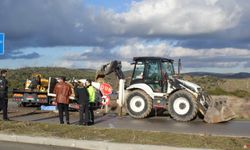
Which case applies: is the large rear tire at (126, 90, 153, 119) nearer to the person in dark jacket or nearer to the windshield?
the windshield

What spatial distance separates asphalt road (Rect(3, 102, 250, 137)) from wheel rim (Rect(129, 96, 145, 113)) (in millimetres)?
501

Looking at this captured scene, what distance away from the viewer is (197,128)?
59.0 ft

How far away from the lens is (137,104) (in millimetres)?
21938

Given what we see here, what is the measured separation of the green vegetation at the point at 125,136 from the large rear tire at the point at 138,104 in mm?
5499

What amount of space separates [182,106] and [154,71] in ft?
7.51

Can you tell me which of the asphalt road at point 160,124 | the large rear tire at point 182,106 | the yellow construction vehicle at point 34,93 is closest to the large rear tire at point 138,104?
the asphalt road at point 160,124

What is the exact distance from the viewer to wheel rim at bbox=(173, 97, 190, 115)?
2077 centimetres

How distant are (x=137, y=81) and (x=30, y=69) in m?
58.5

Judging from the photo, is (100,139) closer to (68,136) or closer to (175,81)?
(68,136)

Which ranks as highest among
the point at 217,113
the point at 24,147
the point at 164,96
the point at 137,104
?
the point at 164,96

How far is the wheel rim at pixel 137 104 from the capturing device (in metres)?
21.8

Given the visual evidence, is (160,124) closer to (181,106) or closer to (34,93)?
(181,106)

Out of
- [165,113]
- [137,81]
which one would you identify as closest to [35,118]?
[137,81]

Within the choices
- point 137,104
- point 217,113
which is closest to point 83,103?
point 137,104
